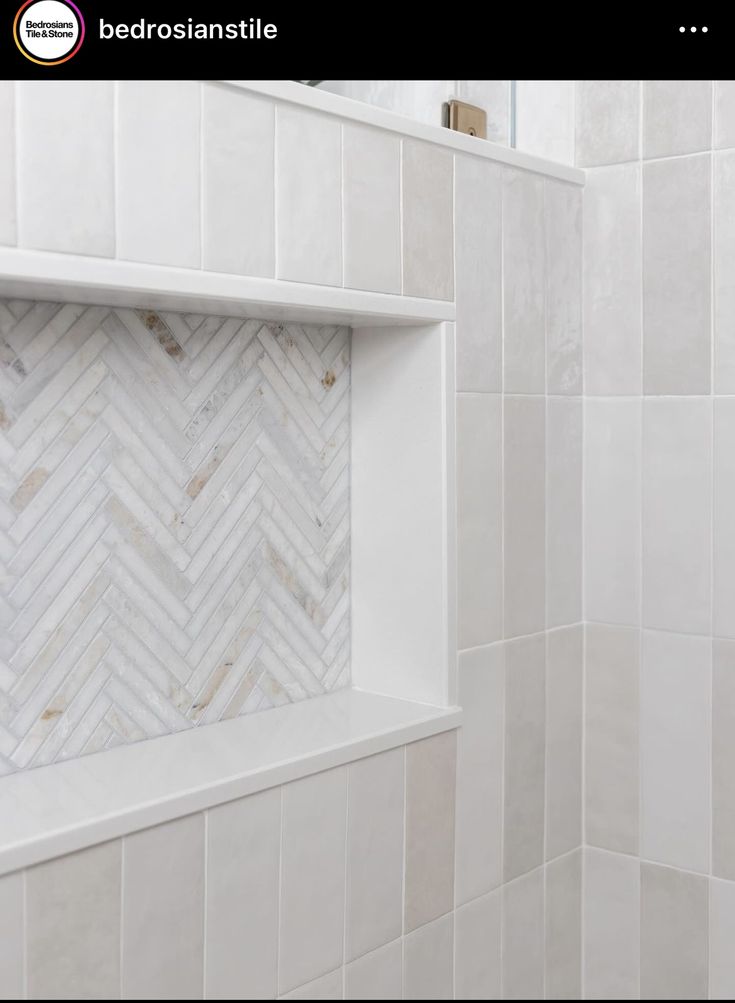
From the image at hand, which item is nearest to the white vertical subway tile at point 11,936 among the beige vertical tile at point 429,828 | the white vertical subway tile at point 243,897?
the white vertical subway tile at point 243,897

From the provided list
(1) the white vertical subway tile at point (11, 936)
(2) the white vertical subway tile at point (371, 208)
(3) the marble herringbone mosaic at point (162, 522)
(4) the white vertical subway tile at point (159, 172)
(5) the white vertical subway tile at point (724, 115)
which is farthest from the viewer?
(5) the white vertical subway tile at point (724, 115)

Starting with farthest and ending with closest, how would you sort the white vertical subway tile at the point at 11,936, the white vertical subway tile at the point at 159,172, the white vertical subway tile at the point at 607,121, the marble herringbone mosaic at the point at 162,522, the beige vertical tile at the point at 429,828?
1. the white vertical subway tile at the point at 607,121
2. the beige vertical tile at the point at 429,828
3. the marble herringbone mosaic at the point at 162,522
4. the white vertical subway tile at the point at 159,172
5. the white vertical subway tile at the point at 11,936

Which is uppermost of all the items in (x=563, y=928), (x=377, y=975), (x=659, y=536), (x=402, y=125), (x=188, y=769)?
(x=402, y=125)

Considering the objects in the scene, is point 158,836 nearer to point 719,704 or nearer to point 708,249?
point 719,704

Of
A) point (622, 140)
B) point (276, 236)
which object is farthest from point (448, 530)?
point (622, 140)

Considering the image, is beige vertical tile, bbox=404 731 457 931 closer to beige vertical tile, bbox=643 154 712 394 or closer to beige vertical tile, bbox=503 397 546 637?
beige vertical tile, bbox=503 397 546 637

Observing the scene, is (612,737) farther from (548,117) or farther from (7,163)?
(7,163)

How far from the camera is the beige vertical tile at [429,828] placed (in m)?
1.50

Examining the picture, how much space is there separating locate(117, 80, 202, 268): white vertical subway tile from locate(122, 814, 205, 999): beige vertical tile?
604 millimetres

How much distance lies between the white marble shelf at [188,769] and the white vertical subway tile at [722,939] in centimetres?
51

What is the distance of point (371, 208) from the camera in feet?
4.68

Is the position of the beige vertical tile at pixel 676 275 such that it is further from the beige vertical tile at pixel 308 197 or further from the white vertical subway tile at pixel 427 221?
the beige vertical tile at pixel 308 197
